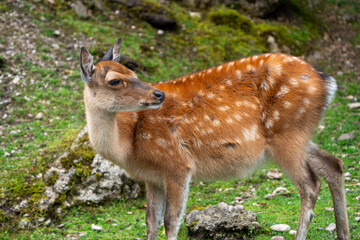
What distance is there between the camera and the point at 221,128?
5.19m

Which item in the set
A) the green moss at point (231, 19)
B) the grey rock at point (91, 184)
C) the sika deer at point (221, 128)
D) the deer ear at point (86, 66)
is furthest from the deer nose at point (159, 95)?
the green moss at point (231, 19)

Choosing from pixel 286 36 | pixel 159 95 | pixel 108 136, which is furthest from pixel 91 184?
pixel 286 36

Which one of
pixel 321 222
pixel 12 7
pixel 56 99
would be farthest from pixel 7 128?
pixel 321 222

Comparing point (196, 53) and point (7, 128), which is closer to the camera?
point (7, 128)

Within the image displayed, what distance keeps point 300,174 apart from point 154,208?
1859 mm

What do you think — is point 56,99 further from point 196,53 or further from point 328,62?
point 328,62

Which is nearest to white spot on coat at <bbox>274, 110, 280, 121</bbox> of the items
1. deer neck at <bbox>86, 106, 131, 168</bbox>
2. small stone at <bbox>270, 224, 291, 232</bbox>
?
small stone at <bbox>270, 224, 291, 232</bbox>

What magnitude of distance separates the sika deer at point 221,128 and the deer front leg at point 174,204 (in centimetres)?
1

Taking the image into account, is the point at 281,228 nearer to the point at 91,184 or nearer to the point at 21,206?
the point at 91,184

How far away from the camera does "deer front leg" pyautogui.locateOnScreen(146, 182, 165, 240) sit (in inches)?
213

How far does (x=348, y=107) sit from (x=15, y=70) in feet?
24.5

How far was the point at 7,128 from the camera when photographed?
8125mm

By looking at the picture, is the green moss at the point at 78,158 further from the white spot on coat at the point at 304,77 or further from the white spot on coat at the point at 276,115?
the white spot on coat at the point at 304,77

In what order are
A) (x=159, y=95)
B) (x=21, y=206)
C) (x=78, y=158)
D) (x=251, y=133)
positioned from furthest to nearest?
(x=78, y=158), (x=21, y=206), (x=251, y=133), (x=159, y=95)
